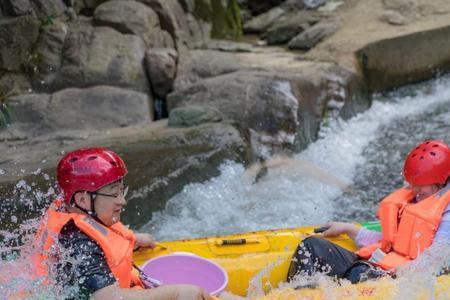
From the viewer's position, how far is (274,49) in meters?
10.0

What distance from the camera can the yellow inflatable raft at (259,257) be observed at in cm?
305

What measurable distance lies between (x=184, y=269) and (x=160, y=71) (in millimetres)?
4899

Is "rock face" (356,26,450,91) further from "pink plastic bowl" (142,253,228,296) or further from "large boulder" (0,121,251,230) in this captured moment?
"pink plastic bowl" (142,253,228,296)

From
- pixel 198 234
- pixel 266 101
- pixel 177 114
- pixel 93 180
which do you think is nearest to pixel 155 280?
pixel 93 180

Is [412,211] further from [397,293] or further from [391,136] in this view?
[391,136]

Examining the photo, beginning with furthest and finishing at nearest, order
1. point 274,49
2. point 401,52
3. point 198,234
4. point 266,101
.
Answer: point 274,49
point 401,52
point 266,101
point 198,234

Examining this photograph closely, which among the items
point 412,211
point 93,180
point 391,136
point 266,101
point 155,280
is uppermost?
point 93,180

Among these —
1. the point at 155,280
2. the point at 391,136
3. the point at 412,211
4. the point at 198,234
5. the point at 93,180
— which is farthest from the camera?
the point at 391,136

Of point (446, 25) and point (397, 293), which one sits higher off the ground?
point (397, 293)

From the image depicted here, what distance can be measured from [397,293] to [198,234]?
8.38ft

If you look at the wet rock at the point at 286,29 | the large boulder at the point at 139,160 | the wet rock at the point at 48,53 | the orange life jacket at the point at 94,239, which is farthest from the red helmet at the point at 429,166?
the wet rock at the point at 286,29

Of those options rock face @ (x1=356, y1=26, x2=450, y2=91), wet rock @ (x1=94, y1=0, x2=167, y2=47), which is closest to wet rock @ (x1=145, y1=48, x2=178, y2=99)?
wet rock @ (x1=94, y1=0, x2=167, y2=47)

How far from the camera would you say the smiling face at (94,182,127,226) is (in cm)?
293

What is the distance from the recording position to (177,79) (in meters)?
8.28
